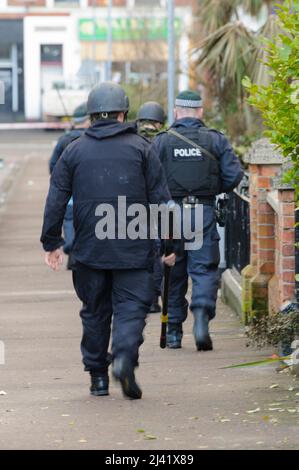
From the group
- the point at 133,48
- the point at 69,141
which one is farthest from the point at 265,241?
the point at 133,48

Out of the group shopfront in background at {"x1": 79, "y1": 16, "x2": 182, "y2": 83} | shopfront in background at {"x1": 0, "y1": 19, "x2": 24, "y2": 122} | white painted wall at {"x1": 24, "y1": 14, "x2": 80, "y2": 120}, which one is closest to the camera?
shopfront in background at {"x1": 79, "y1": 16, "x2": 182, "y2": 83}

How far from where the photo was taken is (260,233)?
415 inches

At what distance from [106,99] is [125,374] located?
61.3 inches

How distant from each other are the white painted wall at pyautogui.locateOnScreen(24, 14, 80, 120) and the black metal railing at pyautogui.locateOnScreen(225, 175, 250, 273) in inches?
2162

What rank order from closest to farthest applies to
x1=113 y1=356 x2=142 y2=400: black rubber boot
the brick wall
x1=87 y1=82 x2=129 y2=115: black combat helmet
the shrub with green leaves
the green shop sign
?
the shrub with green leaves → x1=113 y1=356 x2=142 y2=400: black rubber boot → x1=87 y1=82 x2=129 y2=115: black combat helmet → the brick wall → the green shop sign

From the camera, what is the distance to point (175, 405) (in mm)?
7559

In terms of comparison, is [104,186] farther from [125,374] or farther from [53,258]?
[125,374]

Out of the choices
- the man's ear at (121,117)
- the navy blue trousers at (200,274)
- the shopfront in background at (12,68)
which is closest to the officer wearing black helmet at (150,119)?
the navy blue trousers at (200,274)

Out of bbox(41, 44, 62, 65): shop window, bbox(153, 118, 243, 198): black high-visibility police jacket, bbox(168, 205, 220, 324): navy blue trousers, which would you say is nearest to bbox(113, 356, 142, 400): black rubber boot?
bbox(168, 205, 220, 324): navy blue trousers

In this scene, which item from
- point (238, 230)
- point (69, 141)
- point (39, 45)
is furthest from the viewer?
point (39, 45)

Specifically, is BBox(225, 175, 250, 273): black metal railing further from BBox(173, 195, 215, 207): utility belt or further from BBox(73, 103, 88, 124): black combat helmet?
BBox(73, 103, 88, 124): black combat helmet

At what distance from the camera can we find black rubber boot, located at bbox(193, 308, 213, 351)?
31.3 ft

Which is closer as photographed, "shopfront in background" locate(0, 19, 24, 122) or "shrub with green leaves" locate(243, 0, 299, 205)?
"shrub with green leaves" locate(243, 0, 299, 205)
